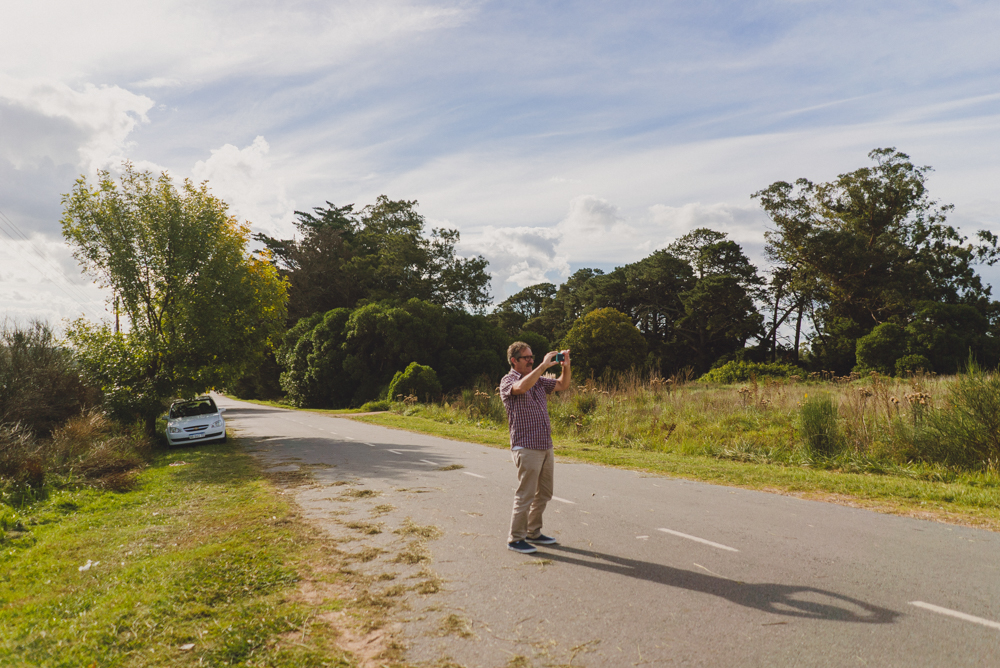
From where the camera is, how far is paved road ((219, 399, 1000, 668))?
159 inches

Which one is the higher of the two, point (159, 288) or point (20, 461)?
point (159, 288)

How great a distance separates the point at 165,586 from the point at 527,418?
3596 millimetres

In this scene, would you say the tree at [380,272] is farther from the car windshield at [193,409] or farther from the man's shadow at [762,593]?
the man's shadow at [762,593]

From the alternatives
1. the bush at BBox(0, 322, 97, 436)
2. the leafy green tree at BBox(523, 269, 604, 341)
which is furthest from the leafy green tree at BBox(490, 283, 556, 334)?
the bush at BBox(0, 322, 97, 436)

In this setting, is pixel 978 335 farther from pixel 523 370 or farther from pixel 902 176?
pixel 523 370

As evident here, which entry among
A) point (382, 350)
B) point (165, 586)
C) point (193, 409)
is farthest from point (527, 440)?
point (382, 350)

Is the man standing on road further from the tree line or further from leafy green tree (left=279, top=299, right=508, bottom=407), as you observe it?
leafy green tree (left=279, top=299, right=508, bottom=407)

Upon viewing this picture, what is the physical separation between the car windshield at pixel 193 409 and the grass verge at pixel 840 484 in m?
12.4

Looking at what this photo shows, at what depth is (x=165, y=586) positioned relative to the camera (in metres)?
5.39

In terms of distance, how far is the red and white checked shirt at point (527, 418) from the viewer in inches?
242

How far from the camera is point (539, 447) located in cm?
614

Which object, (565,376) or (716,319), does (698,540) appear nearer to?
(565,376)

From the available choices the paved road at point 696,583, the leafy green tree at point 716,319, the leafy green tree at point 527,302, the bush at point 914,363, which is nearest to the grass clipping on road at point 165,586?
the paved road at point 696,583

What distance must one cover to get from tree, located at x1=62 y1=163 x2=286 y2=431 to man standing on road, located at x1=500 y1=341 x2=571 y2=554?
1611 centimetres
